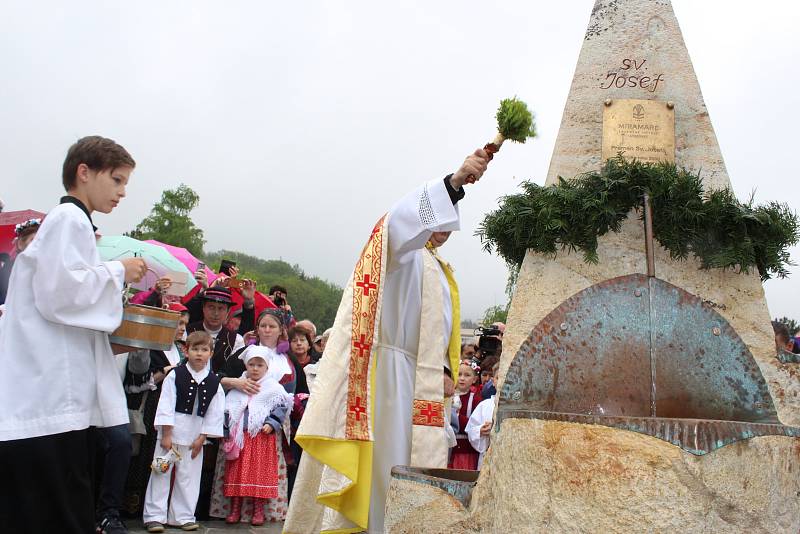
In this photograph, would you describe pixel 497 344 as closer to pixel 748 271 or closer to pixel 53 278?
pixel 748 271

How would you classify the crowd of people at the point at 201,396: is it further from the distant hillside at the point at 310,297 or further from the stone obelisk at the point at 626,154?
the distant hillside at the point at 310,297

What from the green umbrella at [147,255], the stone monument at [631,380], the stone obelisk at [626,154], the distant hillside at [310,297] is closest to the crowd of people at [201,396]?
the stone obelisk at [626,154]

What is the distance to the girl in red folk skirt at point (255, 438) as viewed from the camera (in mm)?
6469

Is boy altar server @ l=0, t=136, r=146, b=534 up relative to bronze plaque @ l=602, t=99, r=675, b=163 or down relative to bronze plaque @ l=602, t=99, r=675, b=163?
down

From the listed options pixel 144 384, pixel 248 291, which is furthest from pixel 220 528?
pixel 248 291

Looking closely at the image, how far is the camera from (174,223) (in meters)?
39.8

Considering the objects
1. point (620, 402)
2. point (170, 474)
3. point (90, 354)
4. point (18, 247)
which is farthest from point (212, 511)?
point (620, 402)

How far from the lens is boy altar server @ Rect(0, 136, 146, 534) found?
9.83 ft

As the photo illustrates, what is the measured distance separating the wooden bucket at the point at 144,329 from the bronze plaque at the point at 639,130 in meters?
2.78

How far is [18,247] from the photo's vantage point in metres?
5.03

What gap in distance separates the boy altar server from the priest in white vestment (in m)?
0.98

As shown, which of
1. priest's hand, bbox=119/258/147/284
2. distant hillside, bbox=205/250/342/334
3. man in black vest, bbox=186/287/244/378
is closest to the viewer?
priest's hand, bbox=119/258/147/284

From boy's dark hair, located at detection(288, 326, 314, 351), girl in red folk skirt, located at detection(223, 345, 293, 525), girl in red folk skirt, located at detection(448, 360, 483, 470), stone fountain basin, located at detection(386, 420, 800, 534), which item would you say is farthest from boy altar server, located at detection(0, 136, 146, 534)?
boy's dark hair, located at detection(288, 326, 314, 351)

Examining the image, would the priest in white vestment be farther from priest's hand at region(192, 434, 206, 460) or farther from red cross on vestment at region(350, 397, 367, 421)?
priest's hand at region(192, 434, 206, 460)
